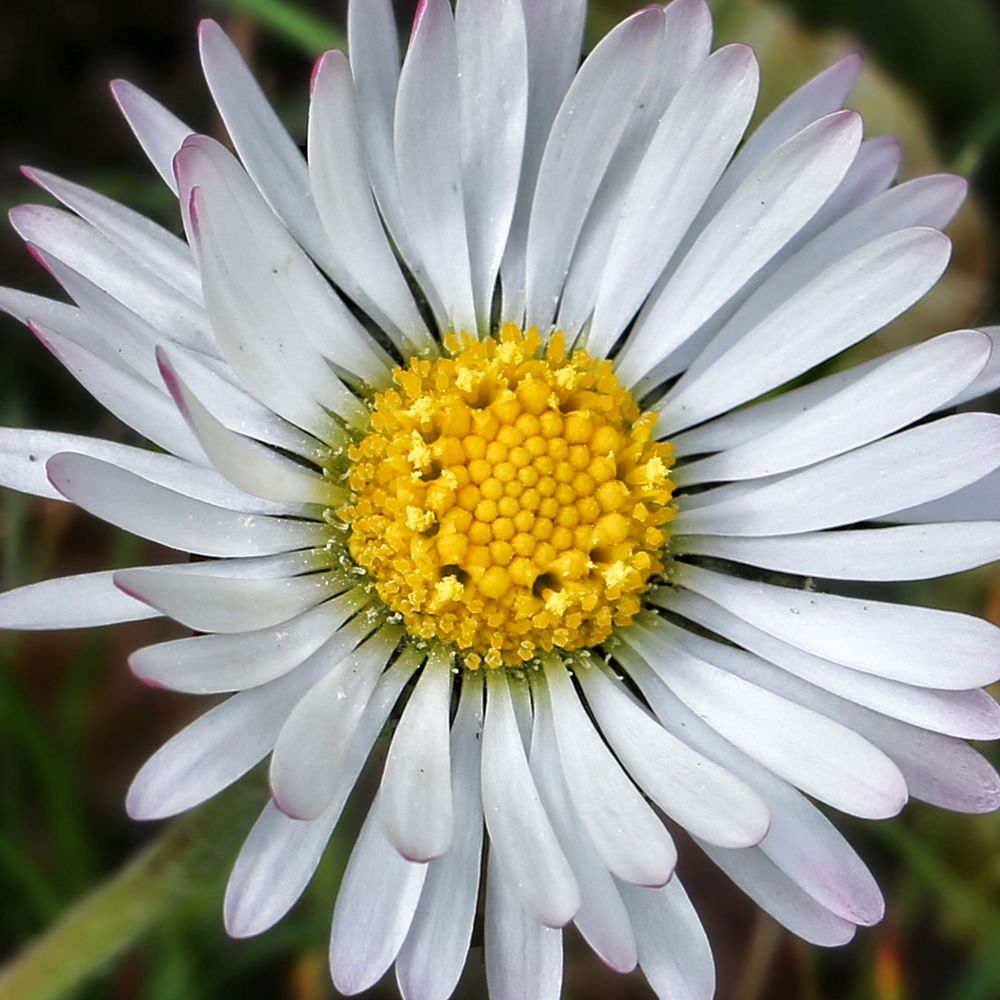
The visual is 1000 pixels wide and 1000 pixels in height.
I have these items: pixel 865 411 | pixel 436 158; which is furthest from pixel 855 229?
pixel 436 158

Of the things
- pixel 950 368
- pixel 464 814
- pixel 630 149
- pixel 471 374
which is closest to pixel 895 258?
pixel 950 368

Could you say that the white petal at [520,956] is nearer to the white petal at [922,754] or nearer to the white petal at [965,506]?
the white petal at [922,754]

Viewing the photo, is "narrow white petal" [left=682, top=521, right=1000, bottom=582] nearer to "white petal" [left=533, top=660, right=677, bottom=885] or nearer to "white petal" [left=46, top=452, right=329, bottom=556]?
"white petal" [left=533, top=660, right=677, bottom=885]

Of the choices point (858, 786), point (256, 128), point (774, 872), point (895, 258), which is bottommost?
point (774, 872)

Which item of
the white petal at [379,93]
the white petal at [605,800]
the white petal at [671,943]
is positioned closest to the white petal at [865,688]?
the white petal at [605,800]

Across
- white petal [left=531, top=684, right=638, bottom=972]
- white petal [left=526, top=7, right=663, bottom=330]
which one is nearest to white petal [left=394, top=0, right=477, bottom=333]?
white petal [left=526, top=7, right=663, bottom=330]

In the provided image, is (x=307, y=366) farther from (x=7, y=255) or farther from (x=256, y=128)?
(x=7, y=255)

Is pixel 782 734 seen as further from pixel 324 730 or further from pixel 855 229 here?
pixel 855 229
